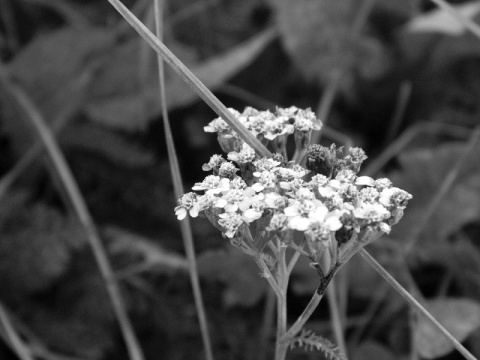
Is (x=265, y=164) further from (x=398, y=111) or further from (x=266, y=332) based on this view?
(x=398, y=111)

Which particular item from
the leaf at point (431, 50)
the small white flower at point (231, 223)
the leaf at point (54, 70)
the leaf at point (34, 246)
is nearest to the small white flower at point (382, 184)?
the small white flower at point (231, 223)

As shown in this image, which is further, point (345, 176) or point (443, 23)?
point (443, 23)

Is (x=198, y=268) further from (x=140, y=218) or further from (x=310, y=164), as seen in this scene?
(x=310, y=164)

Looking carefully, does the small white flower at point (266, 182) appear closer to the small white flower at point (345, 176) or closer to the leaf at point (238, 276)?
the small white flower at point (345, 176)

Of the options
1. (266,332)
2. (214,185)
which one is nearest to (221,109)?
(214,185)

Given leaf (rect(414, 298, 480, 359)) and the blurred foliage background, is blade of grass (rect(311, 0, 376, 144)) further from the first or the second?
leaf (rect(414, 298, 480, 359))

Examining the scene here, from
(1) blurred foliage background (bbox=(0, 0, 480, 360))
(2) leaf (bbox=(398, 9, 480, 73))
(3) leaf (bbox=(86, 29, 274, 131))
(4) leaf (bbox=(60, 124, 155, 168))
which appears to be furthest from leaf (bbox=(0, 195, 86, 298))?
(2) leaf (bbox=(398, 9, 480, 73))

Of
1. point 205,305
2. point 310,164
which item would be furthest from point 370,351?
point 310,164
